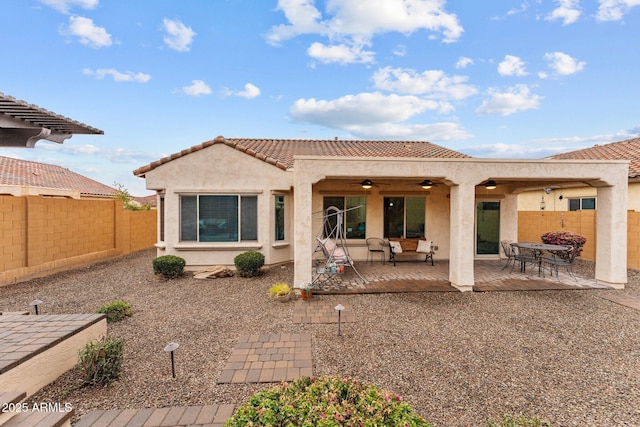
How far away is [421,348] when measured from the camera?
4.39 m

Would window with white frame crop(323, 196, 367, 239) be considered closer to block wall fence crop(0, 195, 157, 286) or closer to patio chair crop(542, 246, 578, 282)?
patio chair crop(542, 246, 578, 282)

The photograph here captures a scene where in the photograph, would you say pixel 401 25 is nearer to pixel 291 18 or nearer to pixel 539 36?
pixel 291 18

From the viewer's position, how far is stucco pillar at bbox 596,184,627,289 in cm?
734

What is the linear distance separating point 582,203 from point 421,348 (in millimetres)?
15326

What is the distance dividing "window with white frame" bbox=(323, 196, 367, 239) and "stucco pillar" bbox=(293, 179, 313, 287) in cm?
383

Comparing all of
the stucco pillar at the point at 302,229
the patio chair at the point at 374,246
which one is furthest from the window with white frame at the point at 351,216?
the stucco pillar at the point at 302,229

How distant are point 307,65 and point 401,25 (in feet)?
20.5

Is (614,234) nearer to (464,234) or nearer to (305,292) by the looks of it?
(464,234)

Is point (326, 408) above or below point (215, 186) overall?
below

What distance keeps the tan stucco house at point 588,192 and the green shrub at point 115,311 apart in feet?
48.2

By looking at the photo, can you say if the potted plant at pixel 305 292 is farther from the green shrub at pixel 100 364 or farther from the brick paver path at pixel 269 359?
the green shrub at pixel 100 364

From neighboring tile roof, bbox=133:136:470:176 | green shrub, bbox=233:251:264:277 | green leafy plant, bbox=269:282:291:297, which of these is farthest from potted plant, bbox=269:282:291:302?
neighboring tile roof, bbox=133:136:470:176

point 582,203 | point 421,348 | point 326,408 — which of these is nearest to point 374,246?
point 421,348

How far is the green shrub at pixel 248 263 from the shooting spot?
8.76 m
